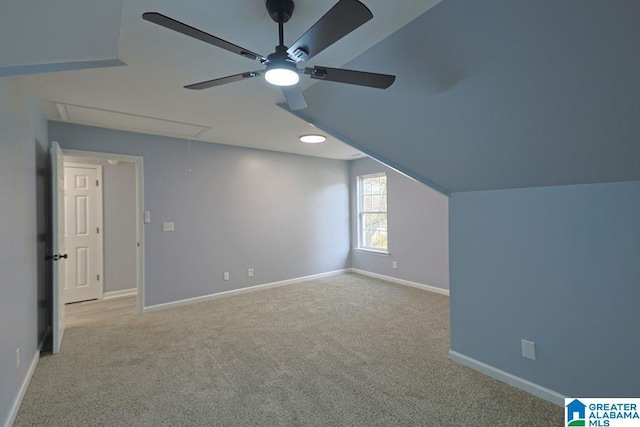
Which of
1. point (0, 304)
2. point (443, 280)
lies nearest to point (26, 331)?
point (0, 304)

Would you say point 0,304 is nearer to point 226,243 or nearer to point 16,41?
point 16,41

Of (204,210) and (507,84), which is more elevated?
(507,84)

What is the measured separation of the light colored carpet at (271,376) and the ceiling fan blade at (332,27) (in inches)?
81.6

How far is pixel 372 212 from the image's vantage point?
5.72 m

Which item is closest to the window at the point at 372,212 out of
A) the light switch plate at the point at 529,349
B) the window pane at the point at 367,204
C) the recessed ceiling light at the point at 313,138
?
the window pane at the point at 367,204

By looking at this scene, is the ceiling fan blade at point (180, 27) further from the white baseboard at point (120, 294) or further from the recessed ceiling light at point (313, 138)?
the white baseboard at point (120, 294)

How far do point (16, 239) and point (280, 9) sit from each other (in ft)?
7.63

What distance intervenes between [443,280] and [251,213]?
311 centimetres

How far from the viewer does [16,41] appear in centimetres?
155

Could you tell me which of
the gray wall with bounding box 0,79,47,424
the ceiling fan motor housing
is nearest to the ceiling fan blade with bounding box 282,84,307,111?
the ceiling fan motor housing

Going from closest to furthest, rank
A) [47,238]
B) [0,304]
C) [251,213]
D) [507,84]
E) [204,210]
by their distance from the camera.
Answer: [507,84]
[0,304]
[47,238]
[204,210]
[251,213]

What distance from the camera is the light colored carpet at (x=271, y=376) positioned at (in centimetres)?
187

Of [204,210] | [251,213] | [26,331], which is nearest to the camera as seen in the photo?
[26,331]

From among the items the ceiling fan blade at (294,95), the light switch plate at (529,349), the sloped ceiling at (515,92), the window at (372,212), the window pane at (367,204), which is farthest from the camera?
the window pane at (367,204)
